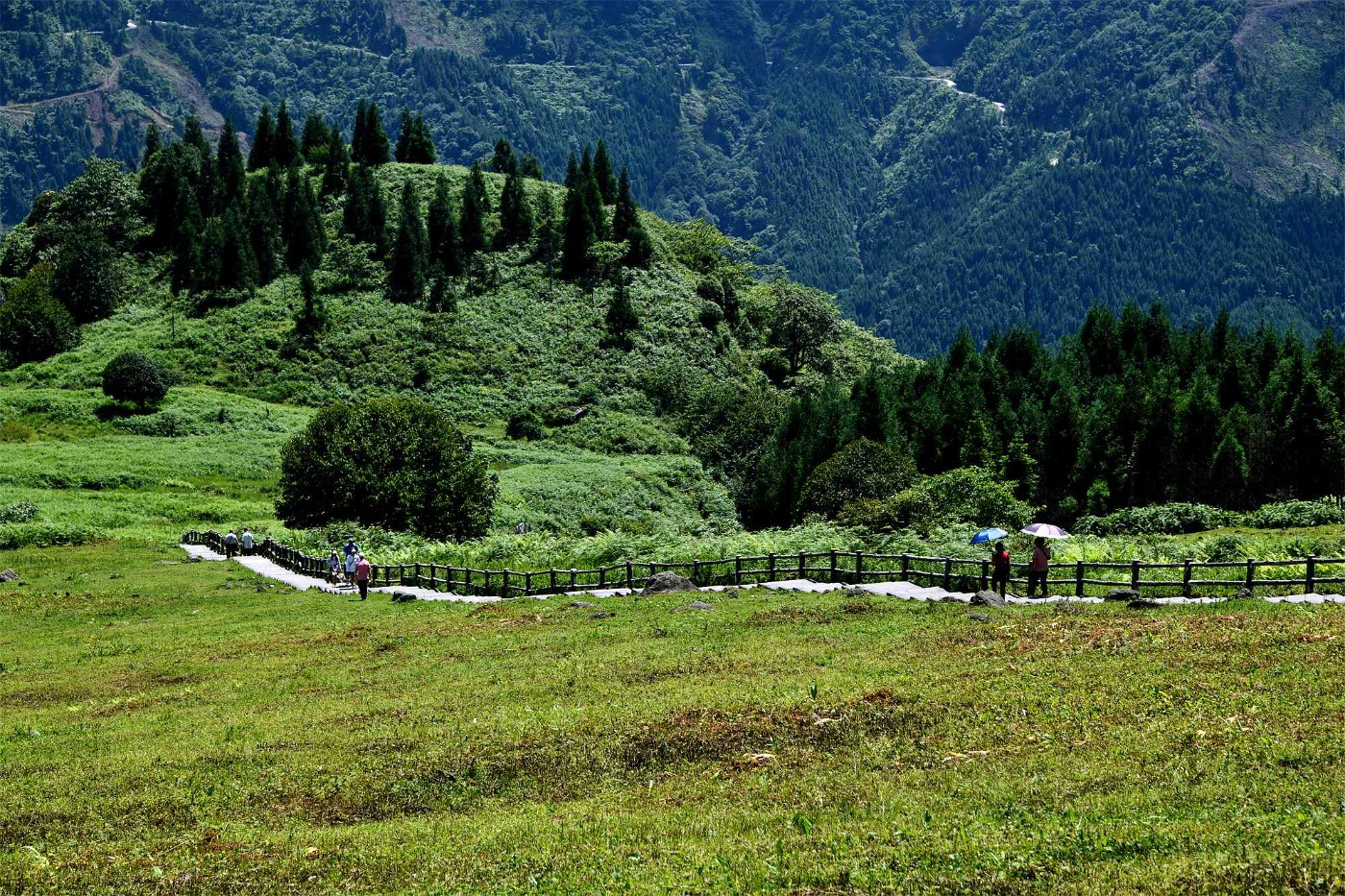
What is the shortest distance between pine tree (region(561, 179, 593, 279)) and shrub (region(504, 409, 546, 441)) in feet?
109

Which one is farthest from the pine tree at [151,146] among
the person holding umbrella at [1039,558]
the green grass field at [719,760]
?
the person holding umbrella at [1039,558]

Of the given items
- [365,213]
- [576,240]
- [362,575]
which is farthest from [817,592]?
[365,213]

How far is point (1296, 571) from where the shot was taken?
1547 inches

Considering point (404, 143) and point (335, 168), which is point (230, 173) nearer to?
point (335, 168)

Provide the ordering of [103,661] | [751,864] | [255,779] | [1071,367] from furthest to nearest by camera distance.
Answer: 1. [1071,367]
2. [103,661]
3. [255,779]
4. [751,864]

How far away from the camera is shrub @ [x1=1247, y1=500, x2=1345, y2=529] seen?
75.7 meters

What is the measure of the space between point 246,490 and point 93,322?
6083 cm

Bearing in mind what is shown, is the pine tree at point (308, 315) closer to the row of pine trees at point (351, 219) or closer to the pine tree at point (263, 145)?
the row of pine trees at point (351, 219)

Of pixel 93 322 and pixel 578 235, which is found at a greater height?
pixel 578 235

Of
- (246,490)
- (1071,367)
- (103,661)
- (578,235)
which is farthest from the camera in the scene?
(578,235)

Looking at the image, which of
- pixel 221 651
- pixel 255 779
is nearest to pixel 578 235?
pixel 221 651

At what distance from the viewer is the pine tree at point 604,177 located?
176000mm

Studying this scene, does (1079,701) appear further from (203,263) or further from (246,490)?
(203,263)

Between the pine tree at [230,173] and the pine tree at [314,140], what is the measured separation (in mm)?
10124
